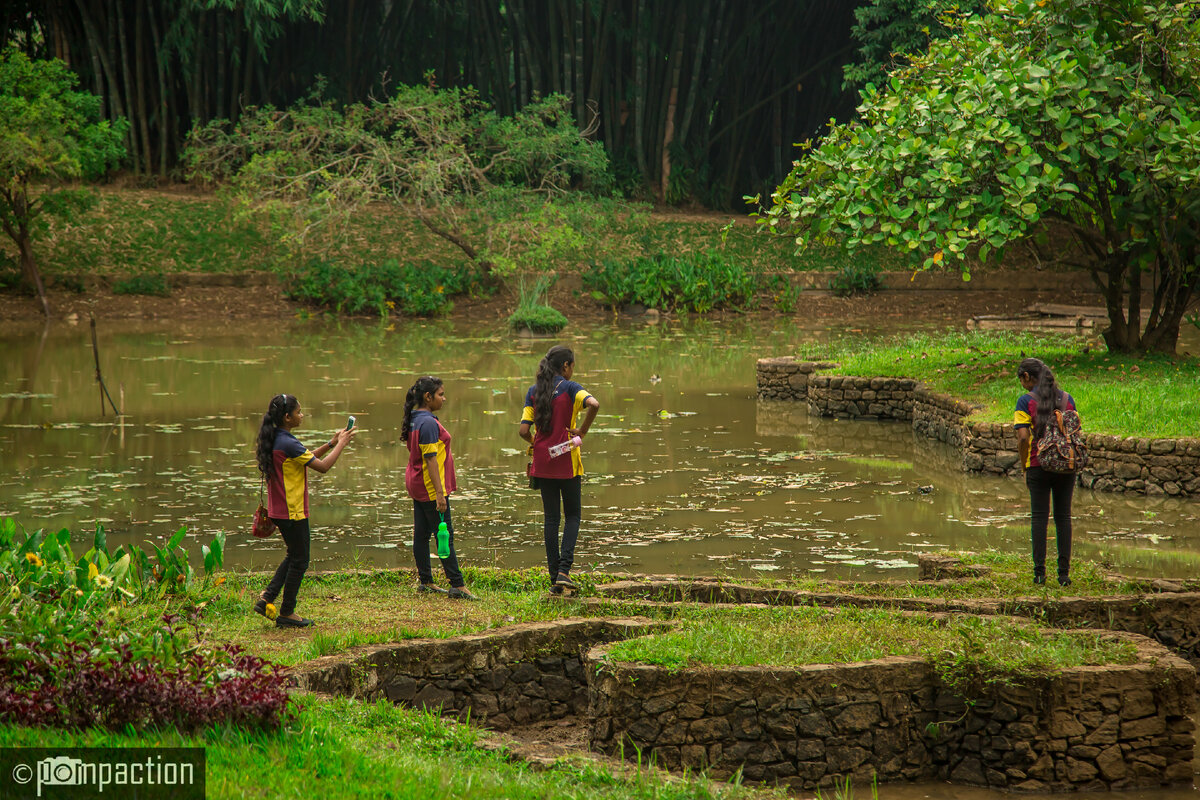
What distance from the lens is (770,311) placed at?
32.8 metres

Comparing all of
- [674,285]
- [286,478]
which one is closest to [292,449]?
[286,478]

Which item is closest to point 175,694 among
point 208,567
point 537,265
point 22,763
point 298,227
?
point 22,763

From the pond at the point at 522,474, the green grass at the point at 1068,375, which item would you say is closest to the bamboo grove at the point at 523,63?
the pond at the point at 522,474

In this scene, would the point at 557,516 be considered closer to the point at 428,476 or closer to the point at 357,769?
the point at 428,476

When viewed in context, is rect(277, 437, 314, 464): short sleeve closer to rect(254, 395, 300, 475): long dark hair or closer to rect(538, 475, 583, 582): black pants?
rect(254, 395, 300, 475): long dark hair

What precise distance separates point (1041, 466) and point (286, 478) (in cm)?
501

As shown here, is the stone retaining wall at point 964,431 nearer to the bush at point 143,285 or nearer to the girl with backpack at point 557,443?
the girl with backpack at point 557,443

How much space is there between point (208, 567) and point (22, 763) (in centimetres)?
346

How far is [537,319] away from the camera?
2773 cm

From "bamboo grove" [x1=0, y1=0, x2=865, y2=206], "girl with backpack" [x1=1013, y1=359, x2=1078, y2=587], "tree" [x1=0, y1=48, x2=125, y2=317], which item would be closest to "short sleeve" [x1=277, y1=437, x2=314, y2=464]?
"girl with backpack" [x1=1013, y1=359, x2=1078, y2=587]

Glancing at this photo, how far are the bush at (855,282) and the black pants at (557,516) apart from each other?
89.0ft

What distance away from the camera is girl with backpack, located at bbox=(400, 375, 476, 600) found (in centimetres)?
771

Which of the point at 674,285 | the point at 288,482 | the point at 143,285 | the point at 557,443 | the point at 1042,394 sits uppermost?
the point at 143,285

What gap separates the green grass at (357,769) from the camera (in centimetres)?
444
